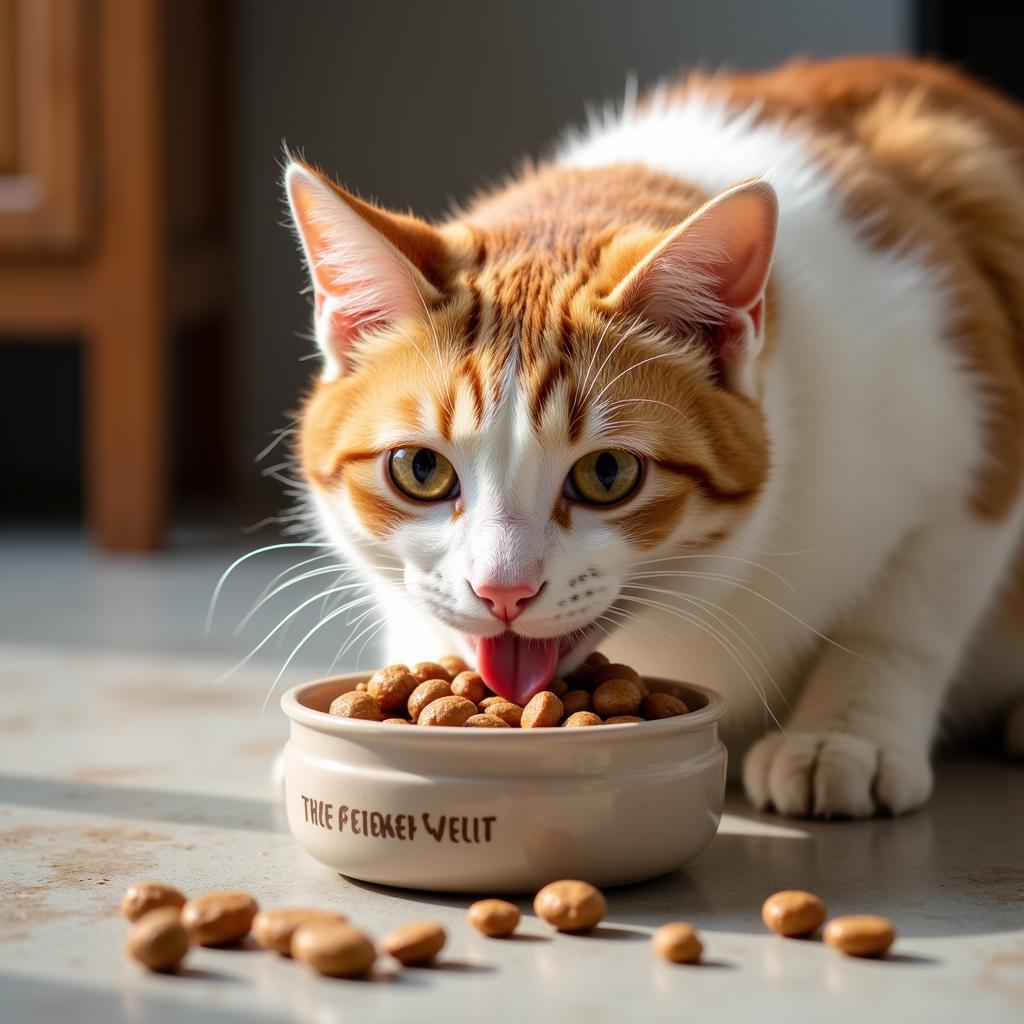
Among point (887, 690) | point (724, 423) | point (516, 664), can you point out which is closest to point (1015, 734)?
point (887, 690)

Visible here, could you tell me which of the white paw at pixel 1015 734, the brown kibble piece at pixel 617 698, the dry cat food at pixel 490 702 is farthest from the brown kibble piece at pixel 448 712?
the white paw at pixel 1015 734

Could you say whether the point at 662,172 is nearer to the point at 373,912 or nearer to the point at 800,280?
the point at 800,280

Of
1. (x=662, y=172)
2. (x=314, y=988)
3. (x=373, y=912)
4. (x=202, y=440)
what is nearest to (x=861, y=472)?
(x=662, y=172)

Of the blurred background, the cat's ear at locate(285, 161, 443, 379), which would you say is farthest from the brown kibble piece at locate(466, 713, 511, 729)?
the blurred background

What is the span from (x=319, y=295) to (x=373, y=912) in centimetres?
60

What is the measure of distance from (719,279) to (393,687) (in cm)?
46

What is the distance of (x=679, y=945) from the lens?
1.08m

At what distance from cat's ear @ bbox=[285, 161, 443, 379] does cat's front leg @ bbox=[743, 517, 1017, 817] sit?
58cm

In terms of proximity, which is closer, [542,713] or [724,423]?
[542,713]

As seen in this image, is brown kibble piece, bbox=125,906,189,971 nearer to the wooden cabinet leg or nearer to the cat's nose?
the cat's nose

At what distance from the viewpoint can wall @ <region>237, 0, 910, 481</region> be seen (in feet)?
13.7

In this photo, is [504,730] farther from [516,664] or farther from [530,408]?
[530,408]

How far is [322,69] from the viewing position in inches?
168

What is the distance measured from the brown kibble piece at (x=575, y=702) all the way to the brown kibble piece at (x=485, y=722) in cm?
7
